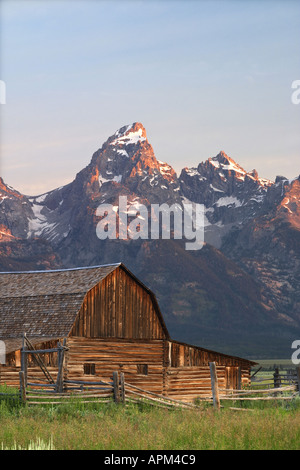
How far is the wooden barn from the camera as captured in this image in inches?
1516

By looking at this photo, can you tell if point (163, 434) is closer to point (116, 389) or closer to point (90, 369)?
point (116, 389)

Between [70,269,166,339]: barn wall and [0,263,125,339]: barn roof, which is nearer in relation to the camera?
[0,263,125,339]: barn roof

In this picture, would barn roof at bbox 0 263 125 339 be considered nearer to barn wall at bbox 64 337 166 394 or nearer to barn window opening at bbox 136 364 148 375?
barn wall at bbox 64 337 166 394

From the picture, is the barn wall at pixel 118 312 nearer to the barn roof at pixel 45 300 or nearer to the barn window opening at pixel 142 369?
the barn roof at pixel 45 300

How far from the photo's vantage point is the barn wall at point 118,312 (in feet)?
130

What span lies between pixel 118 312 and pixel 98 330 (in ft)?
5.74

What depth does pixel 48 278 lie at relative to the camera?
145ft

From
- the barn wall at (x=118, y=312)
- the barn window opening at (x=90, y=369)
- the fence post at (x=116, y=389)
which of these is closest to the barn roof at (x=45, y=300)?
the barn wall at (x=118, y=312)

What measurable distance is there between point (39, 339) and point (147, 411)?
14.0m

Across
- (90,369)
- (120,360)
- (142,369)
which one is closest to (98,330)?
(90,369)

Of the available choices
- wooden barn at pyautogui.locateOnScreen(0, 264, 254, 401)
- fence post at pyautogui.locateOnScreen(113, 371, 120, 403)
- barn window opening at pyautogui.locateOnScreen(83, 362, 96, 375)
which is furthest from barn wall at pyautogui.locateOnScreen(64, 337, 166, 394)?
fence post at pyautogui.locateOnScreen(113, 371, 120, 403)

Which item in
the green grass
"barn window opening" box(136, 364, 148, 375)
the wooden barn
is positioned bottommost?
the green grass

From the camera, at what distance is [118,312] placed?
41.0m
